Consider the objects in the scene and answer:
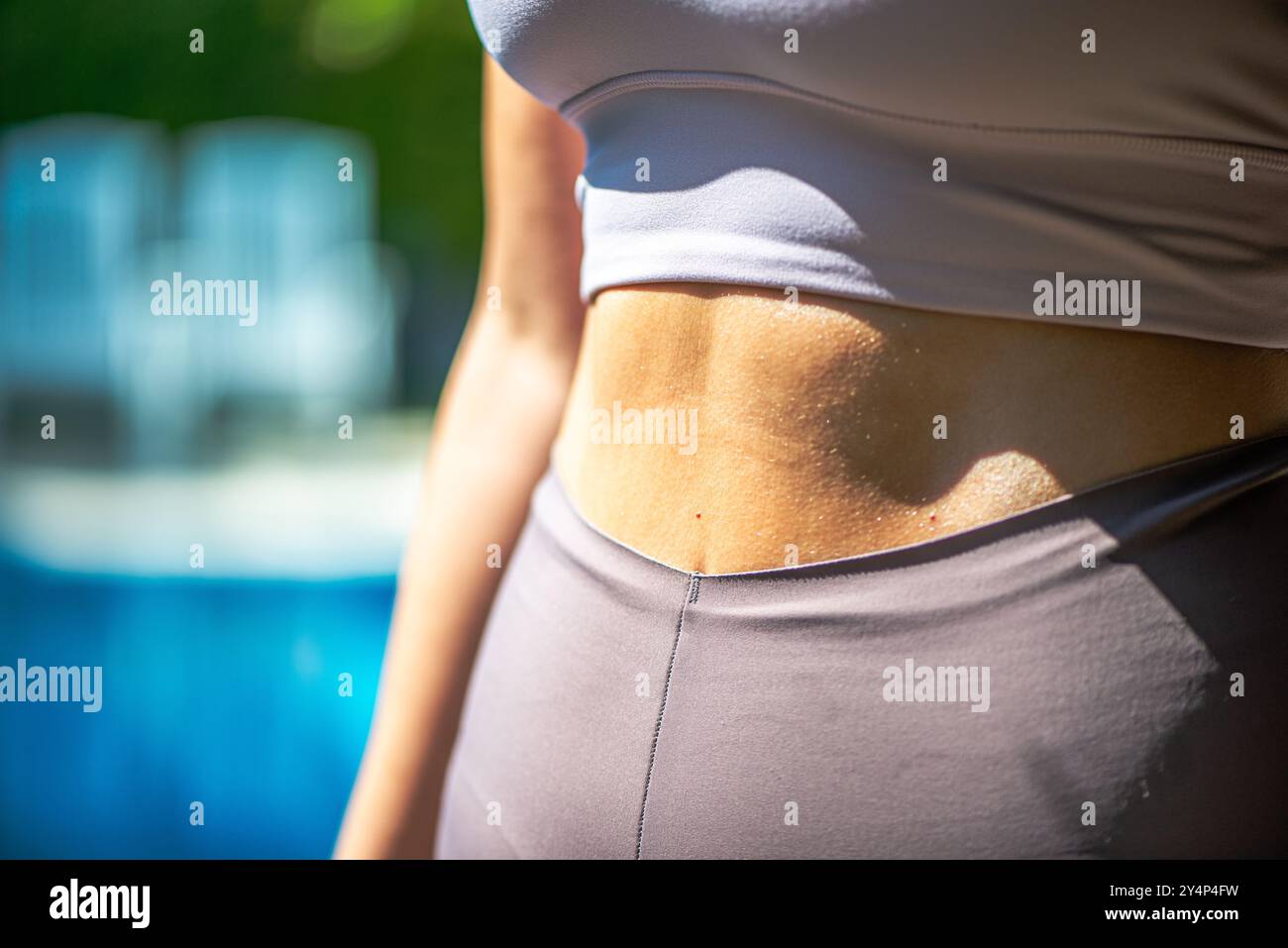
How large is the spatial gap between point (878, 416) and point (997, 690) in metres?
0.13

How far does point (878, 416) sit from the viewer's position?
0.52 meters

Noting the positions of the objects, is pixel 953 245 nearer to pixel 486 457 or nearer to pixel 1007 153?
pixel 1007 153

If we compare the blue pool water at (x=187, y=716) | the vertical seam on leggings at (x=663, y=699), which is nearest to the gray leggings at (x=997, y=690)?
the vertical seam on leggings at (x=663, y=699)

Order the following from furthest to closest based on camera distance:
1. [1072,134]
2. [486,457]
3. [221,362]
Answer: [221,362] → [486,457] → [1072,134]

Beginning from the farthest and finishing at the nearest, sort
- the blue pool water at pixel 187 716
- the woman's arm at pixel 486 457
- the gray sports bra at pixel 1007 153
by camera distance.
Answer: the blue pool water at pixel 187 716 → the woman's arm at pixel 486 457 → the gray sports bra at pixel 1007 153

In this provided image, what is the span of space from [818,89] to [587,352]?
8.5 inches

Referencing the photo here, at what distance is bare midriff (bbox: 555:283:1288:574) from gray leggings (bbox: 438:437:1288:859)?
0.05 feet

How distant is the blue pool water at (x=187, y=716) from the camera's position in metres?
4.12

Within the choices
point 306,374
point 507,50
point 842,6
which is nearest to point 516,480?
point 507,50

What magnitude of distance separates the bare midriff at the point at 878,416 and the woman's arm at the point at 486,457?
19 cm
